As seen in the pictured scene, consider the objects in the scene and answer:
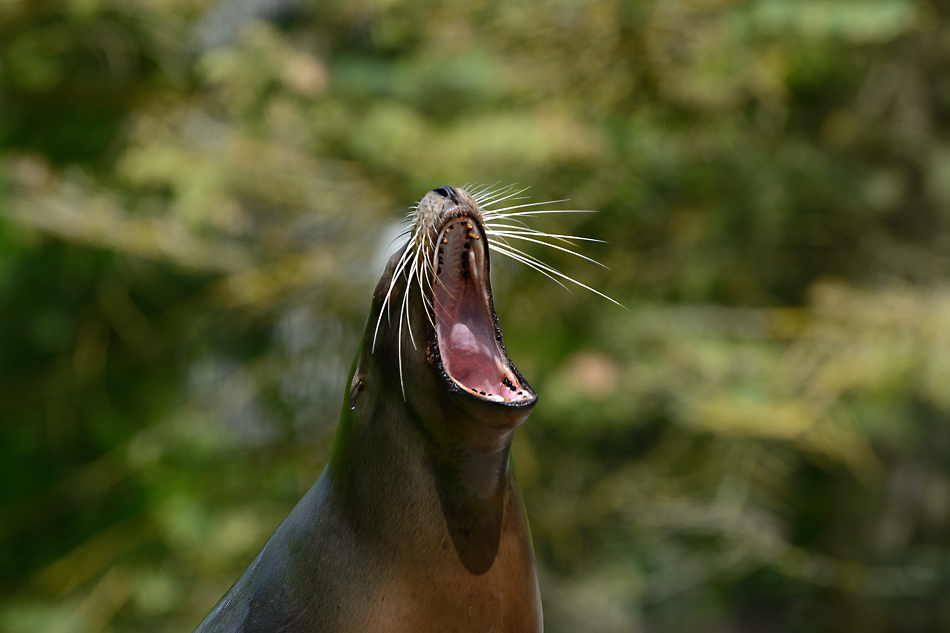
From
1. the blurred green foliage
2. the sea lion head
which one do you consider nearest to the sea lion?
the sea lion head

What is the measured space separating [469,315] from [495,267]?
283 centimetres

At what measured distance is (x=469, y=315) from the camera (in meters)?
1.16

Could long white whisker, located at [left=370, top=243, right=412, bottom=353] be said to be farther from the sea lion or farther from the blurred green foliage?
the blurred green foliage

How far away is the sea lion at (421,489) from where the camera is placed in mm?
1008

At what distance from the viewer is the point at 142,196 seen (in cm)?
407

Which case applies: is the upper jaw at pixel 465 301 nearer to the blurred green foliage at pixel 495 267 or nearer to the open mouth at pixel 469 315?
the open mouth at pixel 469 315

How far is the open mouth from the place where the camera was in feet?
3.59

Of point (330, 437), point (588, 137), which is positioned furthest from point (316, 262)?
point (588, 137)

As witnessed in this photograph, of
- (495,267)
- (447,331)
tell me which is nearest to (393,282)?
(447,331)

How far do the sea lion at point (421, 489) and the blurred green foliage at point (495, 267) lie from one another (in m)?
2.47

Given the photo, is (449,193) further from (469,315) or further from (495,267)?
(495,267)

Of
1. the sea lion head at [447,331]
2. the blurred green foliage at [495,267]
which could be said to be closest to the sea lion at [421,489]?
the sea lion head at [447,331]

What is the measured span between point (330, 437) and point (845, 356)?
241 cm

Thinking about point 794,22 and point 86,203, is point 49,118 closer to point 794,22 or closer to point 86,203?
point 86,203
